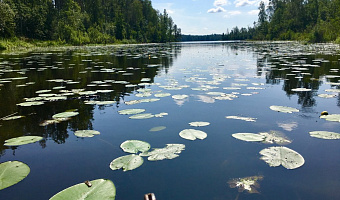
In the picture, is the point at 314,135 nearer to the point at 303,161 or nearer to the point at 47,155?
the point at 303,161

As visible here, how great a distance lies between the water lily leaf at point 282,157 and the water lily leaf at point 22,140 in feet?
7.39

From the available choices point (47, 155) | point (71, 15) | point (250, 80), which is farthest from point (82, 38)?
point (47, 155)

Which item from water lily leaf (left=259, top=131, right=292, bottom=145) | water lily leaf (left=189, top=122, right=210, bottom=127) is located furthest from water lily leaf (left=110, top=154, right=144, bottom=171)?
water lily leaf (left=259, top=131, right=292, bottom=145)

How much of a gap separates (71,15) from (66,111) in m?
36.9

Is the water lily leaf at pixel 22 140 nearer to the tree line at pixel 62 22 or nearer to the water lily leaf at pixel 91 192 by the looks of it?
the water lily leaf at pixel 91 192

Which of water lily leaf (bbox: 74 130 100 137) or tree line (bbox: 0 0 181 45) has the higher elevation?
tree line (bbox: 0 0 181 45)

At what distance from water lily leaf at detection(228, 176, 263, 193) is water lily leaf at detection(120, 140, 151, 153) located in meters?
0.82

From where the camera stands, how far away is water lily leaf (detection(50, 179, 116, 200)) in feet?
4.45

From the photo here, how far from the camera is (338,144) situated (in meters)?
2.08

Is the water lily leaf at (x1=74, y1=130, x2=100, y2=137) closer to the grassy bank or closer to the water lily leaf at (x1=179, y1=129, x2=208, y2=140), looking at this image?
the water lily leaf at (x1=179, y1=129, x2=208, y2=140)

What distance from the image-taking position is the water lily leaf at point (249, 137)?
2.20 metres

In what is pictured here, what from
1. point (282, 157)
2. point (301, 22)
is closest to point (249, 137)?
point (282, 157)

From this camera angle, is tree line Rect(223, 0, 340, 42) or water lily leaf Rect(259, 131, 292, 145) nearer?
water lily leaf Rect(259, 131, 292, 145)

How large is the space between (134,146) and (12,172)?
974 mm
